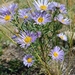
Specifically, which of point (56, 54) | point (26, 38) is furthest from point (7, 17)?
point (56, 54)

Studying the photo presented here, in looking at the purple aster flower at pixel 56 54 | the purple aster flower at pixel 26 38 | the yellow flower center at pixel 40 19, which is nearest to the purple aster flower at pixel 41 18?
the yellow flower center at pixel 40 19

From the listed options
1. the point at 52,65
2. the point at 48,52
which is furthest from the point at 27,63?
the point at 52,65

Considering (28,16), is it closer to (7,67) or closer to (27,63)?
(27,63)

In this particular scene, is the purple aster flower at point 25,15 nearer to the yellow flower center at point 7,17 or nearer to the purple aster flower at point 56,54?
A: the yellow flower center at point 7,17

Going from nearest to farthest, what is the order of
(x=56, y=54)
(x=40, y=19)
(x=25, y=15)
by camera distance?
(x=40, y=19)
(x=25, y=15)
(x=56, y=54)

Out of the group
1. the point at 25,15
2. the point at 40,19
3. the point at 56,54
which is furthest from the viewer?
the point at 56,54

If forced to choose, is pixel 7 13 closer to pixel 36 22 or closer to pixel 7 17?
pixel 7 17

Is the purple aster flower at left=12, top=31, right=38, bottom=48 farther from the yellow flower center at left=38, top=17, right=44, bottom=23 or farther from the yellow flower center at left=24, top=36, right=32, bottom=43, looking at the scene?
the yellow flower center at left=38, top=17, right=44, bottom=23
